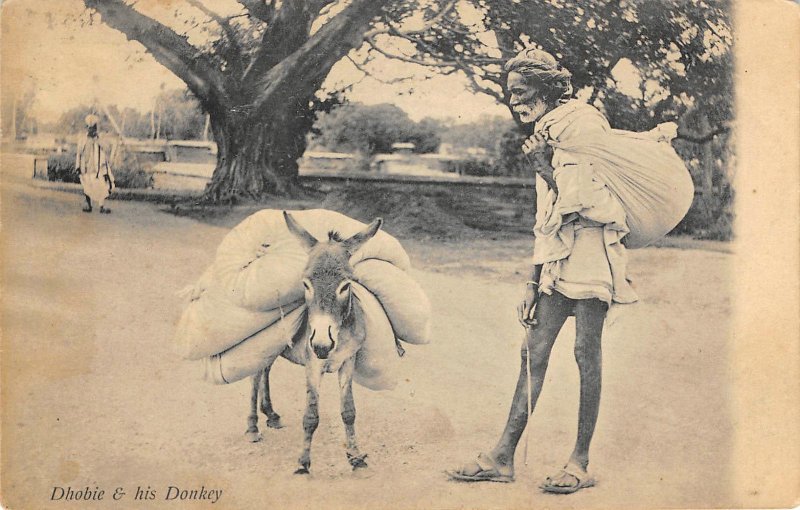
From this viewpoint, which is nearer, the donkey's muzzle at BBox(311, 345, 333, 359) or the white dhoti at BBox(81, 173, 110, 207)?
the donkey's muzzle at BBox(311, 345, 333, 359)

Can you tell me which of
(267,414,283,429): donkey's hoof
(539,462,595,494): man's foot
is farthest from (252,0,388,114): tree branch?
(539,462,595,494): man's foot

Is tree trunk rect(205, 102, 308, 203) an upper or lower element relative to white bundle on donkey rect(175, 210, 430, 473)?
upper

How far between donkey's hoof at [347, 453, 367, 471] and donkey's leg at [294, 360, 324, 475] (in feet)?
0.81

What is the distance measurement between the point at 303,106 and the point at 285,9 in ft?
2.04

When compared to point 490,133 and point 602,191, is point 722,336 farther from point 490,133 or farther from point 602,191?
point 490,133

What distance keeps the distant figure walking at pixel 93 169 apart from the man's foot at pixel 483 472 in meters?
2.62

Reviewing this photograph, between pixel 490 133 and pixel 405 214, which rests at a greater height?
pixel 490 133

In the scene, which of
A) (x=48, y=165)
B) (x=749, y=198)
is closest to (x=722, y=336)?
(x=749, y=198)

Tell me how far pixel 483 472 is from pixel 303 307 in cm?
145

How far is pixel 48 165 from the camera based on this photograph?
17.5 feet

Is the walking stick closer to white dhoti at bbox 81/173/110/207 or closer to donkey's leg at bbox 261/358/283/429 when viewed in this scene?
donkey's leg at bbox 261/358/283/429

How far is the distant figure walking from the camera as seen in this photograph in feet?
17.7

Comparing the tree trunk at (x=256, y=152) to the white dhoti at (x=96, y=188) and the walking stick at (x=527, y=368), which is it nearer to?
the white dhoti at (x=96, y=188)

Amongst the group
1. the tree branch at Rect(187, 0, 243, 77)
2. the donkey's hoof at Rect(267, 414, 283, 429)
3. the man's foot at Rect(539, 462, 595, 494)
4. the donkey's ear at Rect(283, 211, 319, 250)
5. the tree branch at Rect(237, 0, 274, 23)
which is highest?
the tree branch at Rect(237, 0, 274, 23)
